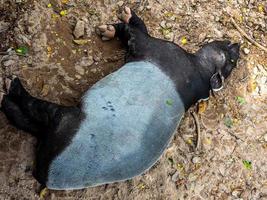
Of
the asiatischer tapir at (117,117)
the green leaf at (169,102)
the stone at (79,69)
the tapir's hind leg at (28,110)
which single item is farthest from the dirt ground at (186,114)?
the green leaf at (169,102)

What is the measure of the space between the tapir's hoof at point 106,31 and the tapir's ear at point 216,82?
1.21 meters

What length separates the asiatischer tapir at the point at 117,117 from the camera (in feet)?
13.9

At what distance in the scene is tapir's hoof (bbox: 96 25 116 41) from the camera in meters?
5.38

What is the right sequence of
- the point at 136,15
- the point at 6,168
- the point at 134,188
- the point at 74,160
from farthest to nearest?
the point at 136,15
the point at 134,188
the point at 6,168
the point at 74,160

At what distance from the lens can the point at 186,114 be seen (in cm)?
537

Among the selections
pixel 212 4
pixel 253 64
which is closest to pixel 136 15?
pixel 212 4

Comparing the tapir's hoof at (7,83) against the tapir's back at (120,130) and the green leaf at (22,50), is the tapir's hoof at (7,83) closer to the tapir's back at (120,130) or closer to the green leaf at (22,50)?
the green leaf at (22,50)

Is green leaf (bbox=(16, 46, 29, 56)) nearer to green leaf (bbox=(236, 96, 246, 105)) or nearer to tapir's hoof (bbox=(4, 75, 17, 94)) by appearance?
tapir's hoof (bbox=(4, 75, 17, 94))

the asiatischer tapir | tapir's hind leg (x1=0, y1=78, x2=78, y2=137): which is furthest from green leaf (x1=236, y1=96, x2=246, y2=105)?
tapir's hind leg (x1=0, y1=78, x2=78, y2=137)

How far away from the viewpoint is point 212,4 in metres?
6.16

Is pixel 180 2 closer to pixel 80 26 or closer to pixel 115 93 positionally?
pixel 80 26

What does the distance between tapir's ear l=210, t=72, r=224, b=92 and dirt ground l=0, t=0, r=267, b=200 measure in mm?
156

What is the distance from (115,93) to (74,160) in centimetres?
76

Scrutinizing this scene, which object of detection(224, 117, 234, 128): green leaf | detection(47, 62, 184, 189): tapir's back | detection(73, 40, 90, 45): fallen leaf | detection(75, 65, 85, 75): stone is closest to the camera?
detection(47, 62, 184, 189): tapir's back
